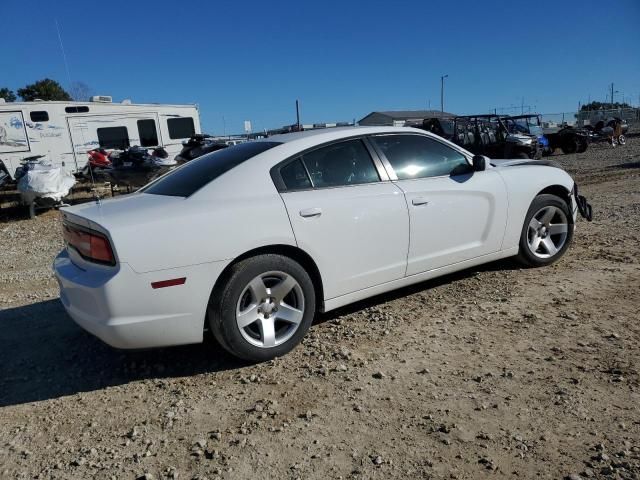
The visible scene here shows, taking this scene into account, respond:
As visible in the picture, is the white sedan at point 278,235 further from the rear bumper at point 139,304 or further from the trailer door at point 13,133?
the trailer door at point 13,133

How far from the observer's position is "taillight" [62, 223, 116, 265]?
2838mm

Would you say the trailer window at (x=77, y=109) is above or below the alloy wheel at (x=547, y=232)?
above

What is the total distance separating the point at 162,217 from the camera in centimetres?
294

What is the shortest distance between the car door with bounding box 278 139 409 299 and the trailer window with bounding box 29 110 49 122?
42.7ft

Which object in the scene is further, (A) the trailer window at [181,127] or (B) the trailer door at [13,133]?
(A) the trailer window at [181,127]

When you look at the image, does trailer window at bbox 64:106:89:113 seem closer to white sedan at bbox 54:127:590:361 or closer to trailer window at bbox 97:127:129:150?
trailer window at bbox 97:127:129:150

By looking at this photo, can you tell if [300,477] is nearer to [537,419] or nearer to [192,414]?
[192,414]

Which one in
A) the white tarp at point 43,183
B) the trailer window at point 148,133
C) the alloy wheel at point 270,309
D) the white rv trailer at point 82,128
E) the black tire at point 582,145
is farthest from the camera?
the black tire at point 582,145

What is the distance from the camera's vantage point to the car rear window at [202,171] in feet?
11.2

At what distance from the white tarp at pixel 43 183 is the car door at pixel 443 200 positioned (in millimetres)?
8850

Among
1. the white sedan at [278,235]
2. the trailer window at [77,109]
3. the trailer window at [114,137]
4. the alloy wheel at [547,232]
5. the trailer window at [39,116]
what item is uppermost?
the trailer window at [77,109]

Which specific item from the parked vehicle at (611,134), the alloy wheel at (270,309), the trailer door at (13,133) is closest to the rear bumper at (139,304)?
the alloy wheel at (270,309)

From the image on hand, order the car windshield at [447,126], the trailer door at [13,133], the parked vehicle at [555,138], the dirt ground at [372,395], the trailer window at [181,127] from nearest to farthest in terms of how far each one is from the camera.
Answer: the dirt ground at [372,395]
the trailer door at [13,133]
the trailer window at [181,127]
the car windshield at [447,126]
the parked vehicle at [555,138]

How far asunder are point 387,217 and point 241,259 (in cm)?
116
